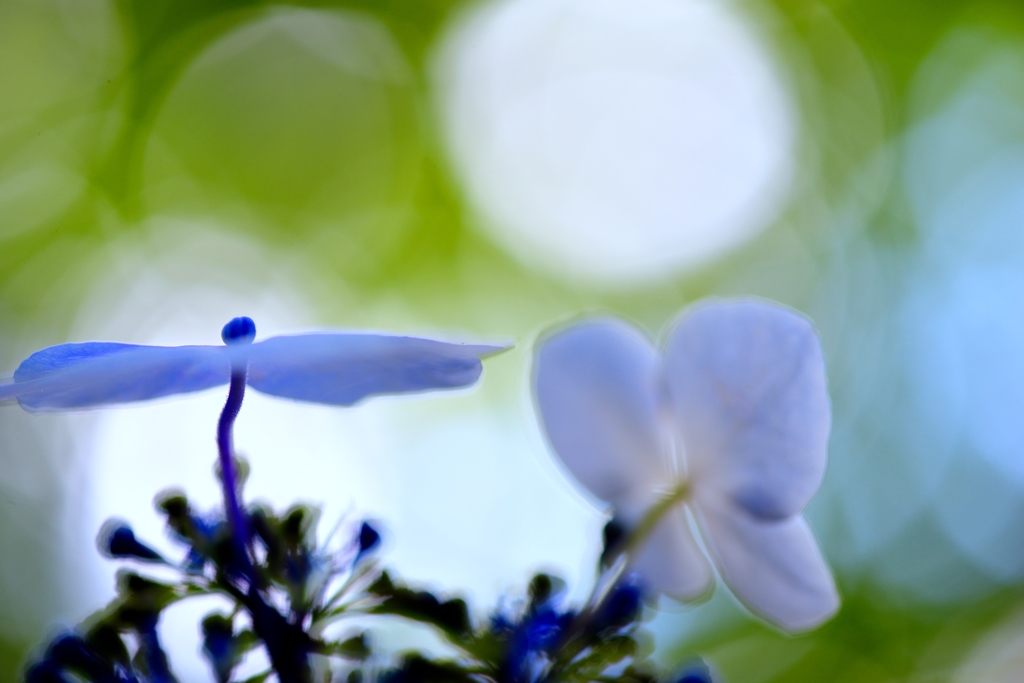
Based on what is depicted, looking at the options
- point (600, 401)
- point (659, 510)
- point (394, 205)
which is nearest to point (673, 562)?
point (659, 510)

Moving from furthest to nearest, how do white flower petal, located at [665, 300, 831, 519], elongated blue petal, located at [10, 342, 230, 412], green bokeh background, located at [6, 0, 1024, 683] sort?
green bokeh background, located at [6, 0, 1024, 683]
white flower petal, located at [665, 300, 831, 519]
elongated blue petal, located at [10, 342, 230, 412]

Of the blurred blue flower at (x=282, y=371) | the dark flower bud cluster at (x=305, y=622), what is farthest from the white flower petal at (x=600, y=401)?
the blurred blue flower at (x=282, y=371)

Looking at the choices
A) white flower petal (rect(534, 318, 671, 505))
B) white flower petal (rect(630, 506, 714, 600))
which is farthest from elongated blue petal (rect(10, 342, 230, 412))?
white flower petal (rect(630, 506, 714, 600))

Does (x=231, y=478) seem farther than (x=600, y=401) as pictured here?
No

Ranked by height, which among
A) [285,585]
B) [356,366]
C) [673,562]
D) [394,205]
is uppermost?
[394,205]

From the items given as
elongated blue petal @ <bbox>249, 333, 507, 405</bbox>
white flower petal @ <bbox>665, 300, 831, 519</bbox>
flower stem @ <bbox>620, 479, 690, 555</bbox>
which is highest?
elongated blue petal @ <bbox>249, 333, 507, 405</bbox>

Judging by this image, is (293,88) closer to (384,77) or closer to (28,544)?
(384,77)

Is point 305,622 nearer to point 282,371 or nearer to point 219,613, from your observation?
point 219,613

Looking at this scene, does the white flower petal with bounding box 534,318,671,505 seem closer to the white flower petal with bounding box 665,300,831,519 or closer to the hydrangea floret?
the white flower petal with bounding box 665,300,831,519
